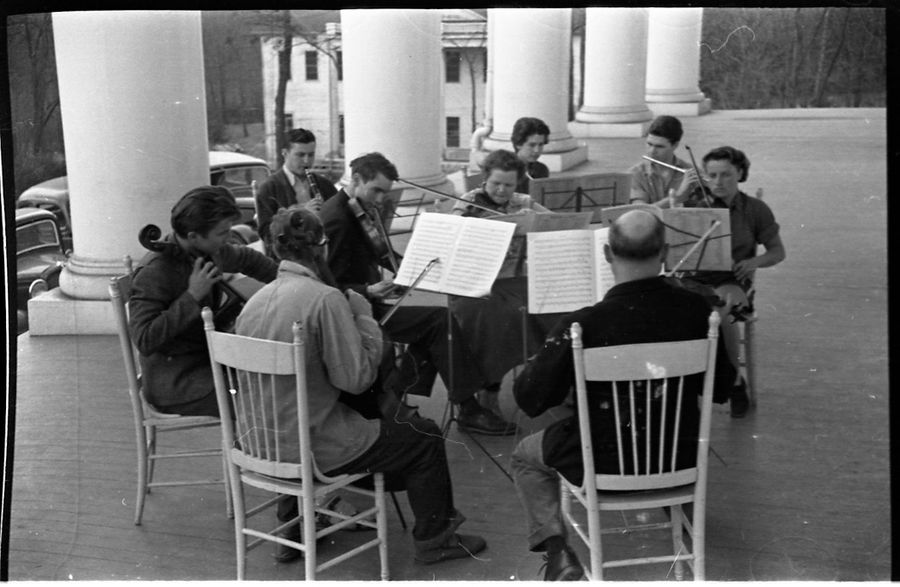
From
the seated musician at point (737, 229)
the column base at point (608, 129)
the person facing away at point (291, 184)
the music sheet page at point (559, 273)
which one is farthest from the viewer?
the column base at point (608, 129)

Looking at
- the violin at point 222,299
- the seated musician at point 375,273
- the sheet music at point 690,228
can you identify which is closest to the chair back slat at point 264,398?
the violin at point 222,299

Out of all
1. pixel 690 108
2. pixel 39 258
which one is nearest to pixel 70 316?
pixel 39 258

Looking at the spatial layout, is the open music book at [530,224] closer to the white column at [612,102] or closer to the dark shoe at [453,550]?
the dark shoe at [453,550]

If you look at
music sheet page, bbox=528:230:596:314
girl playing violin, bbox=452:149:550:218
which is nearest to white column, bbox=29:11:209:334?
girl playing violin, bbox=452:149:550:218

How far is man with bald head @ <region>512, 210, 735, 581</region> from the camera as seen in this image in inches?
120

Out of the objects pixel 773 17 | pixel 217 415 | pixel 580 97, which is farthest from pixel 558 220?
pixel 580 97

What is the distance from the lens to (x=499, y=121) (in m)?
8.00

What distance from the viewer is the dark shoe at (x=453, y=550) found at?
355cm

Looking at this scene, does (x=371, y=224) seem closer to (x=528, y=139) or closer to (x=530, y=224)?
(x=530, y=224)

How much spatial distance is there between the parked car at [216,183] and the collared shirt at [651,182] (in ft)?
6.26

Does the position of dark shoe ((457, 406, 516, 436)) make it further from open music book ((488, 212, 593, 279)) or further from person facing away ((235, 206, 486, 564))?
person facing away ((235, 206, 486, 564))

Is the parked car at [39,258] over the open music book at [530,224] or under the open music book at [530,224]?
under

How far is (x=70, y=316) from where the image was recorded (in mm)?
5590

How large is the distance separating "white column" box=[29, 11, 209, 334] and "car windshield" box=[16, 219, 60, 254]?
1.40 ft
